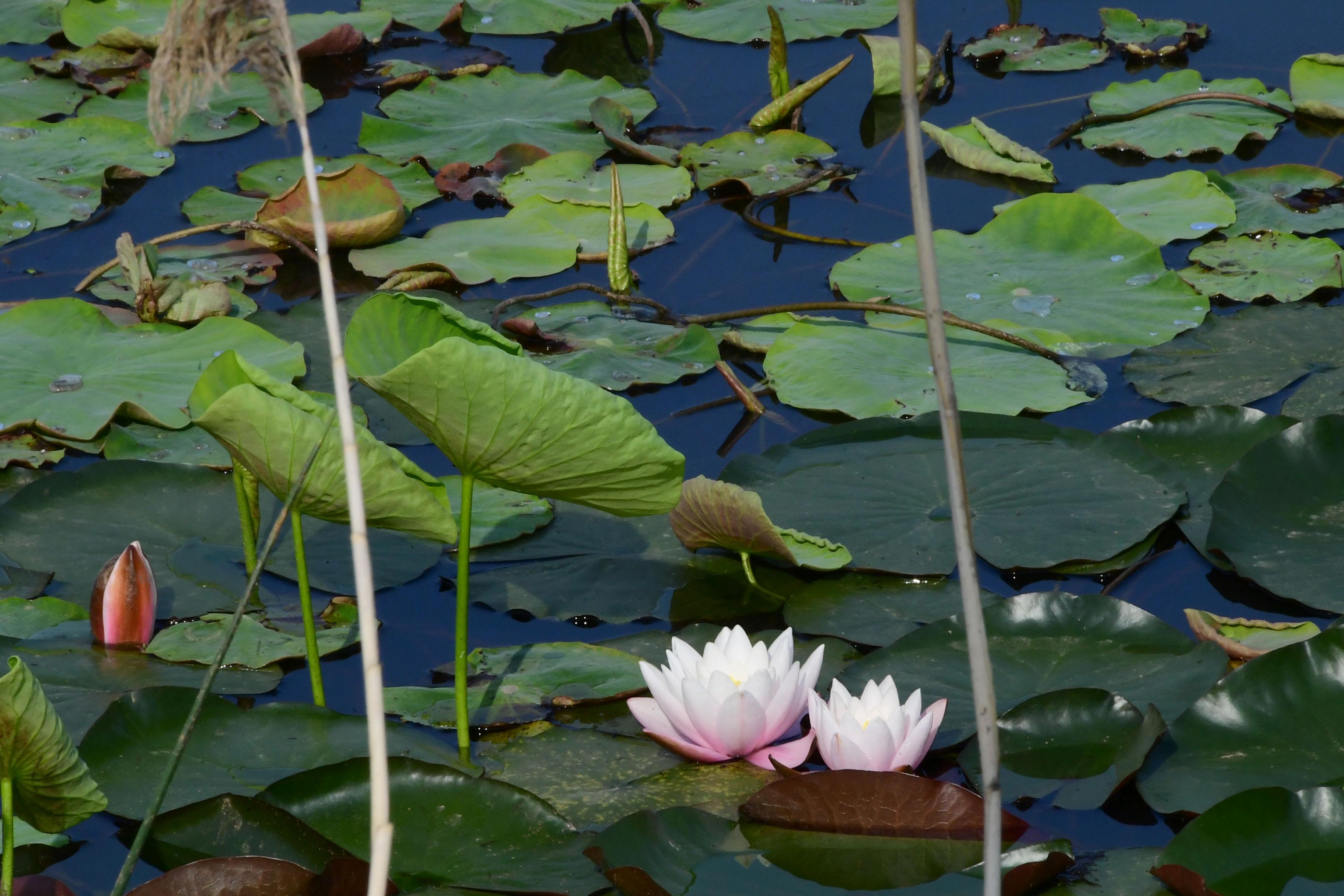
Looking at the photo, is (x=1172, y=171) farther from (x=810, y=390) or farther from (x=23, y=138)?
(x=23, y=138)

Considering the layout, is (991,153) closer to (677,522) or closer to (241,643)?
(677,522)

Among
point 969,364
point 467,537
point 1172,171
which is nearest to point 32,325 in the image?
point 467,537

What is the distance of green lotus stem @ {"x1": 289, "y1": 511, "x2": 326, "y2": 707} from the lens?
1.68m

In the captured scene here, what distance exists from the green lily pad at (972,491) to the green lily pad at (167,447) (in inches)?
41.5

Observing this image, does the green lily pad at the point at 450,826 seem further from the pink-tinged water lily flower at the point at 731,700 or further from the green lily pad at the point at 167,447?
the green lily pad at the point at 167,447

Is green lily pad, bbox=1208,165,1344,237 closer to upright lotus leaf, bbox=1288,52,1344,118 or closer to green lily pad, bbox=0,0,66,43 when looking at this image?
upright lotus leaf, bbox=1288,52,1344,118

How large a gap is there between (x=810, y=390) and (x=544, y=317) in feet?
2.36

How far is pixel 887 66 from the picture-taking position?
13.8 feet

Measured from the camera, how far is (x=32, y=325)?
2848 mm

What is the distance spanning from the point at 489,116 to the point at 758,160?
0.96m

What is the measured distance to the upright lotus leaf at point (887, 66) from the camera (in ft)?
13.7

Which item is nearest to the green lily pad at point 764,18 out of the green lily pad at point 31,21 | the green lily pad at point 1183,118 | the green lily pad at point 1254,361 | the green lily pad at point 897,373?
the green lily pad at point 1183,118

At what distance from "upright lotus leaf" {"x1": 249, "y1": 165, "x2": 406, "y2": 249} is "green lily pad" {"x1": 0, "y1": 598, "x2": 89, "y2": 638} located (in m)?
1.47

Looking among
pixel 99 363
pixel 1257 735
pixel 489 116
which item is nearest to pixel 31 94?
pixel 489 116
